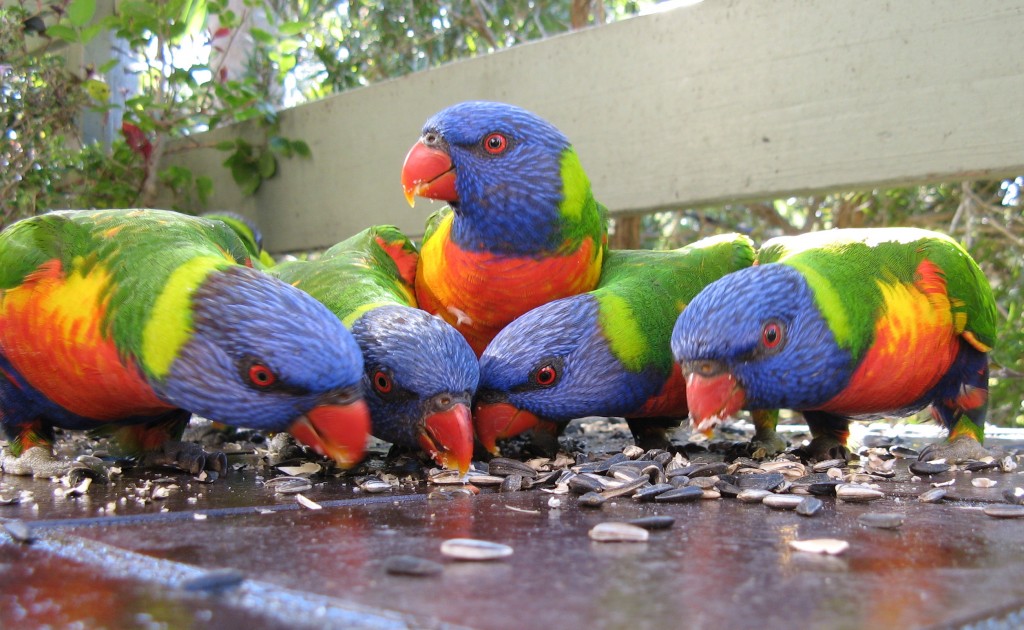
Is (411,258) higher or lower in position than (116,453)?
higher

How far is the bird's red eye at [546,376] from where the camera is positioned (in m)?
2.72

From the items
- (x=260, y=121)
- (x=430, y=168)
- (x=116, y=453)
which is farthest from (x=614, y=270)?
(x=260, y=121)

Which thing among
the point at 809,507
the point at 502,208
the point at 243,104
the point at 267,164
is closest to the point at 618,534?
the point at 809,507

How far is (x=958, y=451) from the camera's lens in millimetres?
2840

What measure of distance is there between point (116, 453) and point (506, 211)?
1.72 metres

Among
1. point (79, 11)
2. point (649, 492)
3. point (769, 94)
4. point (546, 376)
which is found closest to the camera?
point (649, 492)

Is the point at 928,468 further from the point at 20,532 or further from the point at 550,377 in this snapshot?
the point at 20,532

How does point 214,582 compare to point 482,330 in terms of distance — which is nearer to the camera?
point 214,582

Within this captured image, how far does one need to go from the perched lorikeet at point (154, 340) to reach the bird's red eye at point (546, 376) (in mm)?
640

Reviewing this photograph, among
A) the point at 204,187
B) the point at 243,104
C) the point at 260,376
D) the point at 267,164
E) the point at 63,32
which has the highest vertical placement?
the point at 63,32

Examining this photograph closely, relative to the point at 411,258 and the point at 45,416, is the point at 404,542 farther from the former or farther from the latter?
the point at 411,258

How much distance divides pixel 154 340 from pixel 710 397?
1.51 meters

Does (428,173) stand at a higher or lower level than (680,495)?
higher

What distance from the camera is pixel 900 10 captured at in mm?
3619
